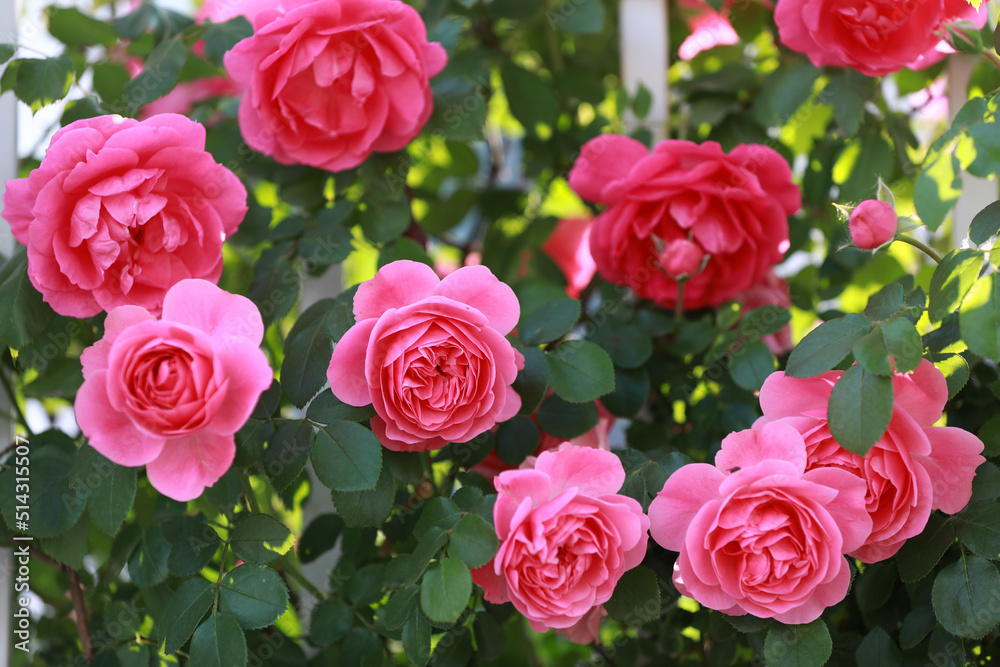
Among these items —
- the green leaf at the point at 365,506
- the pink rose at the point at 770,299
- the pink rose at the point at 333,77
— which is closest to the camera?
the green leaf at the point at 365,506

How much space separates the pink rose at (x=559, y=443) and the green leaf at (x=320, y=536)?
6.8 inches

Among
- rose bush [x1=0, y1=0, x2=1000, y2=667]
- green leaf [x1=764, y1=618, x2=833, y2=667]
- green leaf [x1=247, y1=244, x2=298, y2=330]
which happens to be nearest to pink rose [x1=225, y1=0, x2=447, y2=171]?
rose bush [x1=0, y1=0, x2=1000, y2=667]

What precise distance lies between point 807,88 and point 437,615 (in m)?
0.73

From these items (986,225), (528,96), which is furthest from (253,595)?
(528,96)

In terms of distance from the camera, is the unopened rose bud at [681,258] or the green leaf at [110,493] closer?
the green leaf at [110,493]

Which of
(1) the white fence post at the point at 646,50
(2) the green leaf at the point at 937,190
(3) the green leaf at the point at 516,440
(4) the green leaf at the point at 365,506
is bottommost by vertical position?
(3) the green leaf at the point at 516,440

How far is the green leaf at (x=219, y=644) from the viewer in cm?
60

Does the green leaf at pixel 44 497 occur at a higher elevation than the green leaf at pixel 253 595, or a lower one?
lower

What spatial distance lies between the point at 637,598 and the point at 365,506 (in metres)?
0.23

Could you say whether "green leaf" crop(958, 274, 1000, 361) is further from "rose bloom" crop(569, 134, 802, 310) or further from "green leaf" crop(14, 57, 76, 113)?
"green leaf" crop(14, 57, 76, 113)

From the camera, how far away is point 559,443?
792mm

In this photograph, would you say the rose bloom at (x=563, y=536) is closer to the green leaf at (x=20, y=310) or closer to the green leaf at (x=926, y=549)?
the green leaf at (x=926, y=549)

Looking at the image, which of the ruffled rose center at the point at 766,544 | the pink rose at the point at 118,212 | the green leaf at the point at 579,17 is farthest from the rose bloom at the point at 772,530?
the green leaf at the point at 579,17

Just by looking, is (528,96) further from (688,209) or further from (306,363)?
(306,363)
